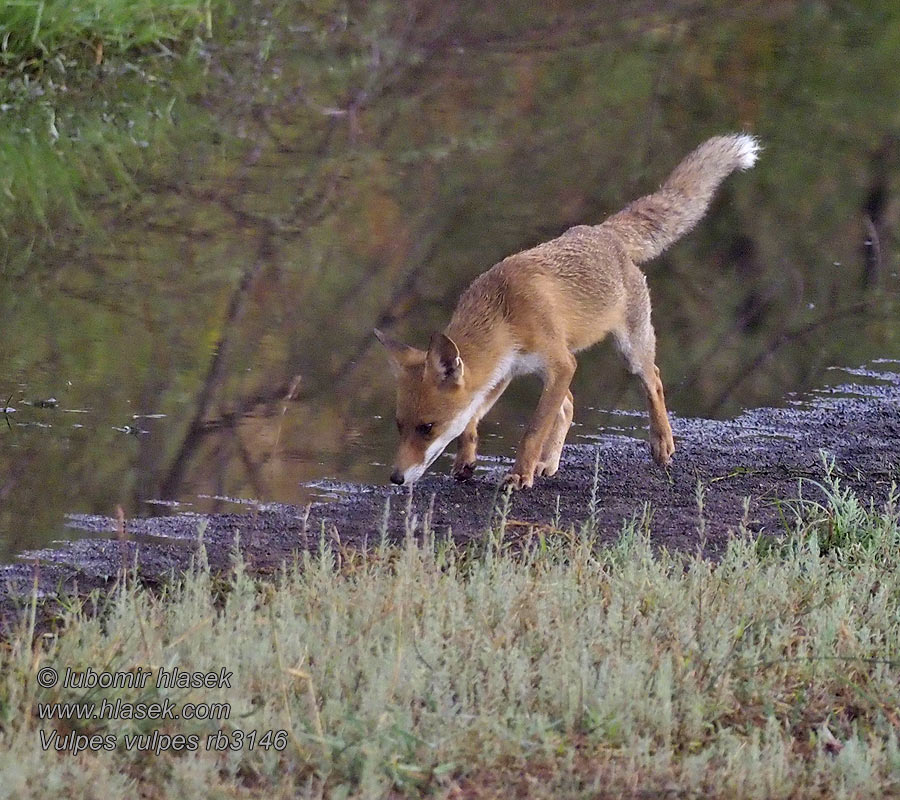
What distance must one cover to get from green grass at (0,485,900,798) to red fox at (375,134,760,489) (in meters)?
1.43

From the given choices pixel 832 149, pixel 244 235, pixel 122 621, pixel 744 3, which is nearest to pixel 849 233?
pixel 832 149

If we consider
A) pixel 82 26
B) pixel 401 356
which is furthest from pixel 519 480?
pixel 82 26

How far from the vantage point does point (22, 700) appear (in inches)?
154

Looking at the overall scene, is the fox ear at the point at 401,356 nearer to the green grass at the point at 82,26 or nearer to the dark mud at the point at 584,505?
the dark mud at the point at 584,505

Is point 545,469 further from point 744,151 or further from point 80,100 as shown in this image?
point 80,100

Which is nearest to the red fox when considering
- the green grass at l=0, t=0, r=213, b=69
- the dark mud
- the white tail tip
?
the dark mud

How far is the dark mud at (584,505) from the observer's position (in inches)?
214

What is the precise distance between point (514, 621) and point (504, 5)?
18.1m

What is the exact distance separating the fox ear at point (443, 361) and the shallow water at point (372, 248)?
652 mm

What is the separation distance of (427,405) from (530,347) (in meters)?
0.74

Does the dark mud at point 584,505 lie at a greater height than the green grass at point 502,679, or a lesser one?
greater

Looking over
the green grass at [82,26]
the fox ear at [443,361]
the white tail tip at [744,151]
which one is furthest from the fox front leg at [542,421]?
the green grass at [82,26]

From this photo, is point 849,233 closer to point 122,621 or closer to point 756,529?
point 756,529

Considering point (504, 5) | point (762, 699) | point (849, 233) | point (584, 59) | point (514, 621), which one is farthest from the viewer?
point (504, 5)
